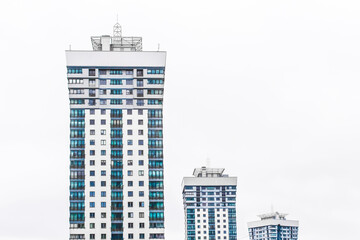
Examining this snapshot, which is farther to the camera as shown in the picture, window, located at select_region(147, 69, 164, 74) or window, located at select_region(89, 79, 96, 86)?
window, located at select_region(147, 69, 164, 74)

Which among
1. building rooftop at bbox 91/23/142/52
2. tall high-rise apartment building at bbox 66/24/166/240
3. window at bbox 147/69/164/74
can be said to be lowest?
tall high-rise apartment building at bbox 66/24/166/240

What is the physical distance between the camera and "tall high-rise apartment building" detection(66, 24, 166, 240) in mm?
131750

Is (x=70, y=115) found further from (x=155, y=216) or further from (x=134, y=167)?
(x=155, y=216)

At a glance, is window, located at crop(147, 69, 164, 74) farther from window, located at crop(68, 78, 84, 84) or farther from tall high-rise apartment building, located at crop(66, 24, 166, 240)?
window, located at crop(68, 78, 84, 84)

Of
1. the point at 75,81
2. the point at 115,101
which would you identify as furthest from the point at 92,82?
the point at 115,101

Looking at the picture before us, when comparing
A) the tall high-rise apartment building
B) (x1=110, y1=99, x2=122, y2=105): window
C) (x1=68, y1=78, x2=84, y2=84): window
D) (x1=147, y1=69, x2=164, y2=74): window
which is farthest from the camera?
(x1=147, y1=69, x2=164, y2=74): window

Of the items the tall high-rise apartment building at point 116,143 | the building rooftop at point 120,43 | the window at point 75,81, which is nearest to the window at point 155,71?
the tall high-rise apartment building at point 116,143

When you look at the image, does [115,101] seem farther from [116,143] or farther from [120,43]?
[120,43]

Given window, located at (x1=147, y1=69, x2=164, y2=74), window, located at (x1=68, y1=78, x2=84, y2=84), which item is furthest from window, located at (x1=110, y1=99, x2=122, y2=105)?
window, located at (x1=147, y1=69, x2=164, y2=74)

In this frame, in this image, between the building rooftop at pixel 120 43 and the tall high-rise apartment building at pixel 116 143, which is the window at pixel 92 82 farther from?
the building rooftop at pixel 120 43

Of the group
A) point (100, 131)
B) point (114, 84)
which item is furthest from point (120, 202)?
point (114, 84)

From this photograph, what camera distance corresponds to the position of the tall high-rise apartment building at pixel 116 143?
432ft

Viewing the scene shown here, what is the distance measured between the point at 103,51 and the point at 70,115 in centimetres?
1501

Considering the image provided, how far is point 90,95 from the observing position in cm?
13838
